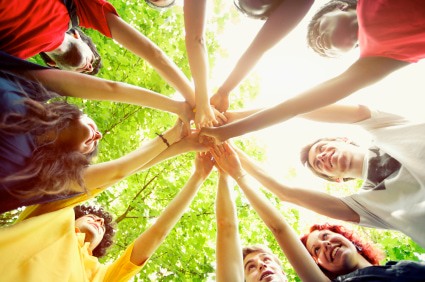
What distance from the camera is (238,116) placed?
302 cm

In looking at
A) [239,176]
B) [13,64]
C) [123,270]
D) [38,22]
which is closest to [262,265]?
[239,176]

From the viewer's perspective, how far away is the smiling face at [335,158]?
2939 millimetres

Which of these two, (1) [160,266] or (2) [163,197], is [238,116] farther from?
(1) [160,266]

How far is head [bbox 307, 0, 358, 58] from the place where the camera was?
2.10 m

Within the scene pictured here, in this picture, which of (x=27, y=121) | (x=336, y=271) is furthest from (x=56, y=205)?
(x=336, y=271)

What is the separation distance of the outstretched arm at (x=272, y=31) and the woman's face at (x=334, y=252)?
1.74 m

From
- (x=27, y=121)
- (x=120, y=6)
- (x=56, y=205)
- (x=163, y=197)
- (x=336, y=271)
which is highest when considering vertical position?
(x=120, y=6)

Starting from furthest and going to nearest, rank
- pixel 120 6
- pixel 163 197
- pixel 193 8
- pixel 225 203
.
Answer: pixel 163 197 < pixel 120 6 < pixel 225 203 < pixel 193 8

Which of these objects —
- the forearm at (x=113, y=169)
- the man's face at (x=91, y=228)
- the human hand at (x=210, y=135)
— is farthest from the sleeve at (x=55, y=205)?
the human hand at (x=210, y=135)

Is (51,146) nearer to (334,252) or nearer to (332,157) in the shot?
(334,252)

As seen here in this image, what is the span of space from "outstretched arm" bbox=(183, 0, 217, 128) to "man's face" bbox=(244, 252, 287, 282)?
1.46 metres

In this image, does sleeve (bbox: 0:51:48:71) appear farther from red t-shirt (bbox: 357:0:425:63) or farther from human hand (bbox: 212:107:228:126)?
red t-shirt (bbox: 357:0:425:63)

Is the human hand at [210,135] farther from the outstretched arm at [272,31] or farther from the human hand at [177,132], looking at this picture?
the outstretched arm at [272,31]

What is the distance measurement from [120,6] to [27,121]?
333 cm
